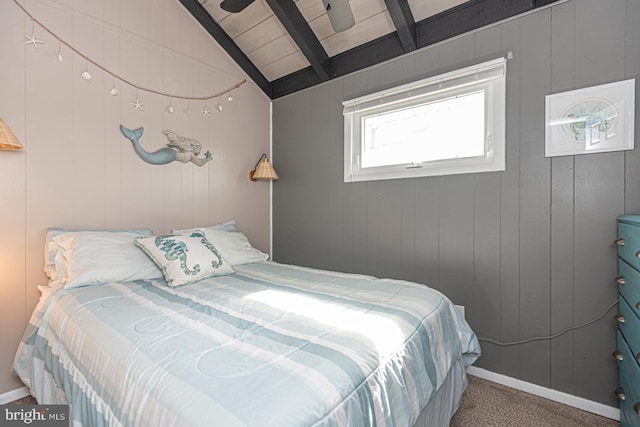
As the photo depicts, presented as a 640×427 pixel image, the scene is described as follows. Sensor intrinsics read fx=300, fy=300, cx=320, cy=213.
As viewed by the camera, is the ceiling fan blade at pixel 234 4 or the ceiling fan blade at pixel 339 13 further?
the ceiling fan blade at pixel 234 4

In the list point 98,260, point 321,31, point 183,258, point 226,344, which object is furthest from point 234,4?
point 226,344

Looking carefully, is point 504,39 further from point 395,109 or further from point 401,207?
point 401,207

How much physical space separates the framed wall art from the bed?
3.90 ft

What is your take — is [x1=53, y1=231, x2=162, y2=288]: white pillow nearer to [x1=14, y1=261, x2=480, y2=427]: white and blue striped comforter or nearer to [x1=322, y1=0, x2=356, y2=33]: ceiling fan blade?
[x1=14, y1=261, x2=480, y2=427]: white and blue striped comforter

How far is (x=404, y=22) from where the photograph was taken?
7.05 feet

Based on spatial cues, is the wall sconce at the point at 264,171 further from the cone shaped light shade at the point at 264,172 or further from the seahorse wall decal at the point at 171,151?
the seahorse wall decal at the point at 171,151

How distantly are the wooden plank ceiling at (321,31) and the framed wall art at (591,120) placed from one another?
2.05 feet

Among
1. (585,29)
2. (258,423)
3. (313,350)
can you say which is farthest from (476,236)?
(258,423)

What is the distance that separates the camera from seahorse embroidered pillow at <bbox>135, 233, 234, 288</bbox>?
5.92 feet

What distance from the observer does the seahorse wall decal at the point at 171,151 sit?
7.62 ft

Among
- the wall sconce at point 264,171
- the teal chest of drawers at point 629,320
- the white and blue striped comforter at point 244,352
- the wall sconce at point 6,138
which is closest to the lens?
the white and blue striped comforter at point 244,352

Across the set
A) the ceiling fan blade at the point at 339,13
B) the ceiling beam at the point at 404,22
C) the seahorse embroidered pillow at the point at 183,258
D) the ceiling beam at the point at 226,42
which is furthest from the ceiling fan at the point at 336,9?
the seahorse embroidered pillow at the point at 183,258

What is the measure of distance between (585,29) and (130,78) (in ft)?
9.90

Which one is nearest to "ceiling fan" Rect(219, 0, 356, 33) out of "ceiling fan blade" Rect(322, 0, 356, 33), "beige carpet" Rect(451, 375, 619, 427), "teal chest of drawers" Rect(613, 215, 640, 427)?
"ceiling fan blade" Rect(322, 0, 356, 33)
